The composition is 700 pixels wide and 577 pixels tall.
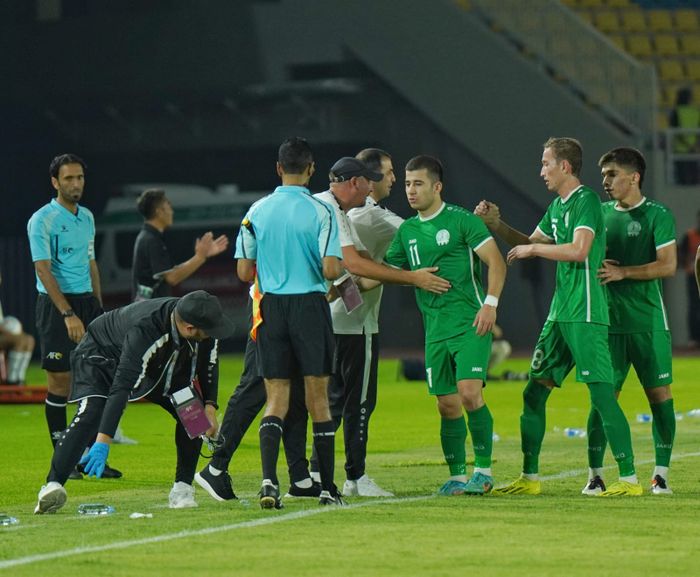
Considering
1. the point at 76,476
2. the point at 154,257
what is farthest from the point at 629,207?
the point at 154,257

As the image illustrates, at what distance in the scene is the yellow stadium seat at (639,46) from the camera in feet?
100

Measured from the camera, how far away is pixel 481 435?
30.2ft

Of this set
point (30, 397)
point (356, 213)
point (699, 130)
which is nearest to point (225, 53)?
point (699, 130)

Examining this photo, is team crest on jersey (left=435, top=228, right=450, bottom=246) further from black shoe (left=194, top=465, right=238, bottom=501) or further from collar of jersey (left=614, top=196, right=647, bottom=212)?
black shoe (left=194, top=465, right=238, bottom=501)

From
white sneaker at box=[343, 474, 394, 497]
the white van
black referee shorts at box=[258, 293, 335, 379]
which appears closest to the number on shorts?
white sneaker at box=[343, 474, 394, 497]

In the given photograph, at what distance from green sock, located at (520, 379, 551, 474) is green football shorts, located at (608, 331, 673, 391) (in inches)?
17.6

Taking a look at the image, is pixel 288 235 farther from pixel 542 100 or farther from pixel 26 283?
pixel 26 283

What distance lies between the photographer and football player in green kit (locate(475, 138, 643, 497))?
8945mm

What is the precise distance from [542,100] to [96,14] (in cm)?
826

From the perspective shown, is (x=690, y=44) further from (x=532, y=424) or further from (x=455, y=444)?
(x=455, y=444)

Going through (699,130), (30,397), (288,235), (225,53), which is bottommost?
(30,397)

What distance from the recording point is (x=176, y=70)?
1141 inches

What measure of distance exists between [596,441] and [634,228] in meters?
1.27

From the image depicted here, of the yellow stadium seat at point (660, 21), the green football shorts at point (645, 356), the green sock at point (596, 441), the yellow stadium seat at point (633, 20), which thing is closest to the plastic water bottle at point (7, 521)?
the green sock at point (596, 441)
